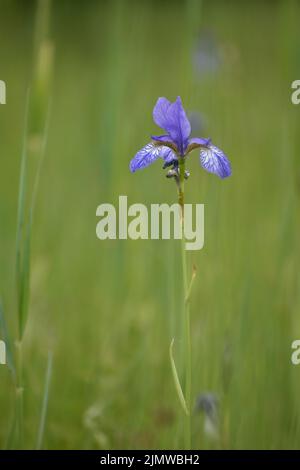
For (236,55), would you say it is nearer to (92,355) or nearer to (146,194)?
(146,194)

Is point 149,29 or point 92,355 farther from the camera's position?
point 149,29

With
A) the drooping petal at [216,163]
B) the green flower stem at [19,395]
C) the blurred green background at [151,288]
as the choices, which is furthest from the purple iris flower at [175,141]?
the green flower stem at [19,395]

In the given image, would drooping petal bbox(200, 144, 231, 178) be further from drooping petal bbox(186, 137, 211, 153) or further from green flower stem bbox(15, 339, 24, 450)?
green flower stem bbox(15, 339, 24, 450)

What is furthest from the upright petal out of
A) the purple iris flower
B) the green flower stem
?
the green flower stem

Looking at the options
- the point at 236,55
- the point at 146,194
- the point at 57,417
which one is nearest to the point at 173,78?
the point at 146,194
